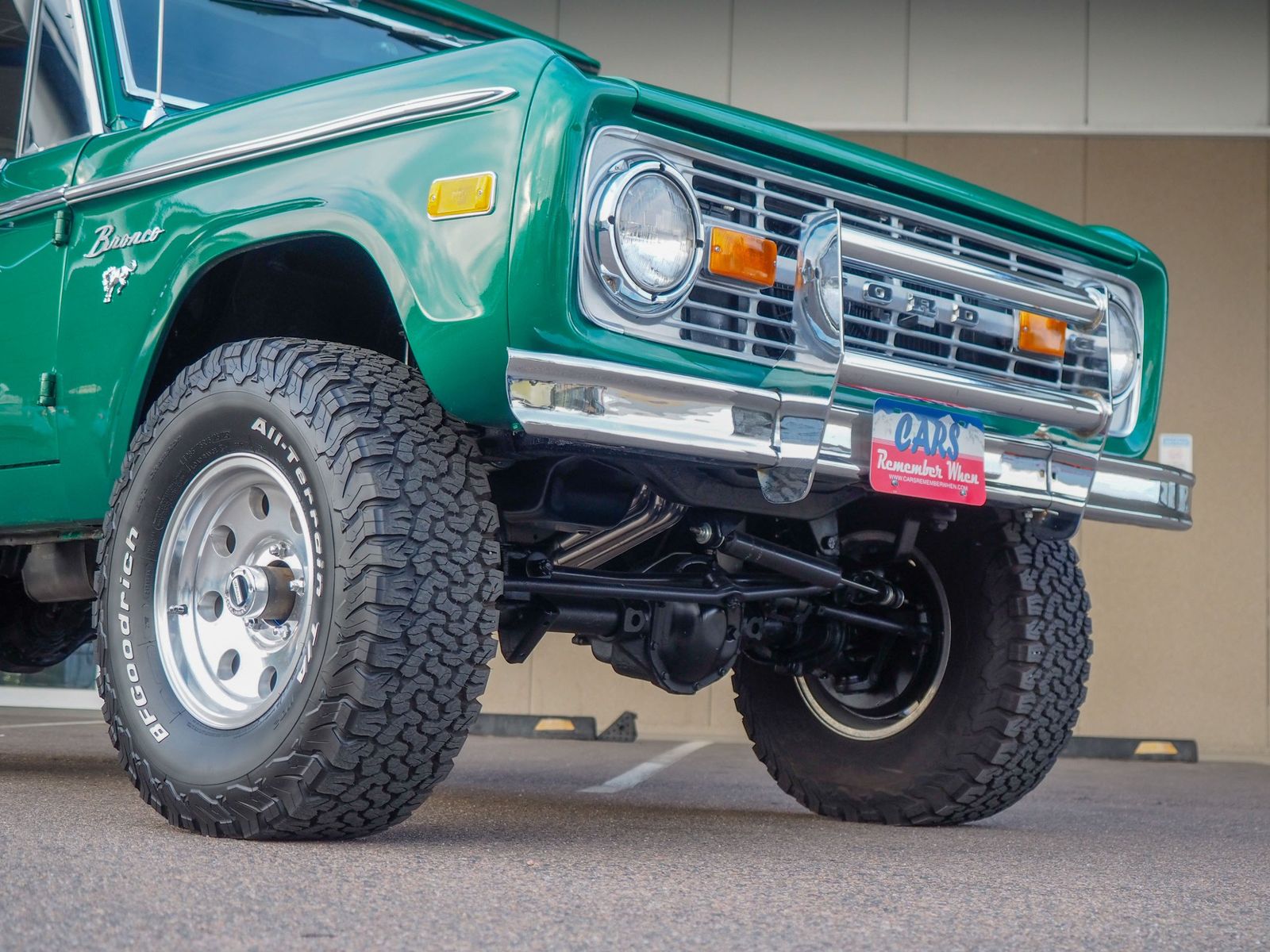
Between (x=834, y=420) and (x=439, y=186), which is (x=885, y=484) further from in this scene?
(x=439, y=186)

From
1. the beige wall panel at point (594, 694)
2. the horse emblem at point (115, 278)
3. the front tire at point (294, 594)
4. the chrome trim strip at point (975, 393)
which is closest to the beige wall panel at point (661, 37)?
the beige wall panel at point (594, 694)

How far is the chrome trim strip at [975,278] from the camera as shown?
295 cm

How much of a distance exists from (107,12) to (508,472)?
5.34ft

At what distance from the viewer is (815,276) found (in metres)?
2.82

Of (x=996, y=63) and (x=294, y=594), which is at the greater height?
(x=996, y=63)

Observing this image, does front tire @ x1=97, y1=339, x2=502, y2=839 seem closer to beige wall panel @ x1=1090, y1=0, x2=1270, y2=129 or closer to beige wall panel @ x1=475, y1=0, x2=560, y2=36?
beige wall panel @ x1=475, y1=0, x2=560, y2=36

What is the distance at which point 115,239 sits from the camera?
128 inches

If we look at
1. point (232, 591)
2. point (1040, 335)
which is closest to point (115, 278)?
point (232, 591)

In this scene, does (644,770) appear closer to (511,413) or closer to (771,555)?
(771,555)

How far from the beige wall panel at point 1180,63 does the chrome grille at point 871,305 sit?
20.3ft

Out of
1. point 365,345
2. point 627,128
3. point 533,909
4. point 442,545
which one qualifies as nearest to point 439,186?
point 627,128

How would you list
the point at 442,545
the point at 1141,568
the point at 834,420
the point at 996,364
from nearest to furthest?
1. the point at 442,545
2. the point at 834,420
3. the point at 996,364
4. the point at 1141,568

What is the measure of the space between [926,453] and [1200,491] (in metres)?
6.48

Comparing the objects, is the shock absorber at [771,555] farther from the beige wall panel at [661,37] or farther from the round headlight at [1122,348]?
the beige wall panel at [661,37]
